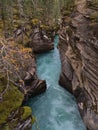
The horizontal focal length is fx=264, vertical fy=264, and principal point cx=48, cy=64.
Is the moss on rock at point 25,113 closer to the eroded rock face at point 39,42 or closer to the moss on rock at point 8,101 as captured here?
the moss on rock at point 8,101

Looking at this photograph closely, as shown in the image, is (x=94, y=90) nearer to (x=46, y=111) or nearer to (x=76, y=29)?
(x=46, y=111)

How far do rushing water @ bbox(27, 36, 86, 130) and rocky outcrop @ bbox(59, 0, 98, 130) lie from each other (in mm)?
741

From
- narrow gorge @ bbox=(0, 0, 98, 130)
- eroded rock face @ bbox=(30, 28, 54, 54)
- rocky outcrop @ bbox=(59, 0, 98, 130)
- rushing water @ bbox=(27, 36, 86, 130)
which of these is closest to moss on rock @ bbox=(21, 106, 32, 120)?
narrow gorge @ bbox=(0, 0, 98, 130)

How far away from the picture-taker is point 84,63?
65.8ft

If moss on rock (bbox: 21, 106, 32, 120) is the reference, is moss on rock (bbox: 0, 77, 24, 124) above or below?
above

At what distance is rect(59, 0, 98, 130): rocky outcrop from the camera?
1856 centimetres

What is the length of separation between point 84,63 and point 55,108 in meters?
5.01

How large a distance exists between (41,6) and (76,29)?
90.0 ft

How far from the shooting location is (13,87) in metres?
16.9

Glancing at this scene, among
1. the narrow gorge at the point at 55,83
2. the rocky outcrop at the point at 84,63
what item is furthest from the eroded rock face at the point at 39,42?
the rocky outcrop at the point at 84,63

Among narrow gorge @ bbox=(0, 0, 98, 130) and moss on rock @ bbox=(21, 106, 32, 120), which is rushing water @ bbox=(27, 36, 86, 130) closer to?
narrow gorge @ bbox=(0, 0, 98, 130)

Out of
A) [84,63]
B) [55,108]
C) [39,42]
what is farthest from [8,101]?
[39,42]

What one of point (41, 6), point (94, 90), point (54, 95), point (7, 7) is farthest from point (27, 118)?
point (41, 6)

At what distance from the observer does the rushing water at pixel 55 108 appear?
1998cm
